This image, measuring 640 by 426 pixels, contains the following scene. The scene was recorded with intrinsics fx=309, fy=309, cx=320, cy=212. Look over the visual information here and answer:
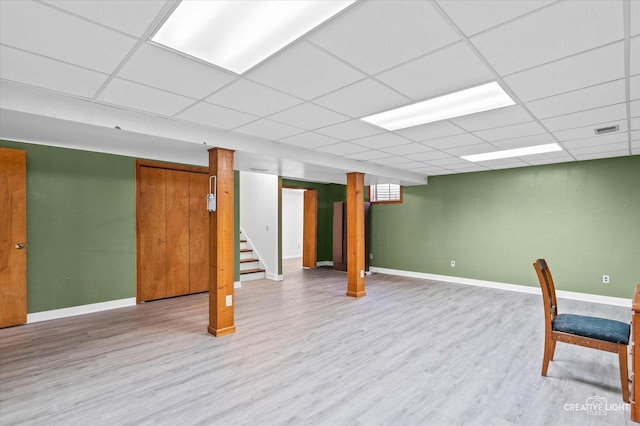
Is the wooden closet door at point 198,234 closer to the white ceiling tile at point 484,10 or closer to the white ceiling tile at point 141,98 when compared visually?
the white ceiling tile at point 141,98

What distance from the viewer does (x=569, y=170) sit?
5617mm

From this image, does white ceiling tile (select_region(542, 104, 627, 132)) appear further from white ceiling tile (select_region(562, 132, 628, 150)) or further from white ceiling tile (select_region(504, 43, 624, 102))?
white ceiling tile (select_region(504, 43, 624, 102))

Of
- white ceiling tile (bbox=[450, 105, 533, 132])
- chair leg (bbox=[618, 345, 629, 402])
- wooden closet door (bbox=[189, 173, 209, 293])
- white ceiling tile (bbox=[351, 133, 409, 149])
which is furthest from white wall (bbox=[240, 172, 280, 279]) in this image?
chair leg (bbox=[618, 345, 629, 402])

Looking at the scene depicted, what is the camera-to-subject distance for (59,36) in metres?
1.74

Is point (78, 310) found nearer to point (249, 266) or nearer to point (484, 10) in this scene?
point (249, 266)

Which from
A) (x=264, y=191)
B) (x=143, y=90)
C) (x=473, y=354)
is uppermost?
(x=143, y=90)

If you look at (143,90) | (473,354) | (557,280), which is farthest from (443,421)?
(557,280)

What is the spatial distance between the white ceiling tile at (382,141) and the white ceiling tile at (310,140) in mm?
357

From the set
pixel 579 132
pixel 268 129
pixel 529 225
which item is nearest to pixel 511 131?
pixel 579 132

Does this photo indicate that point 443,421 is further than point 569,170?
No

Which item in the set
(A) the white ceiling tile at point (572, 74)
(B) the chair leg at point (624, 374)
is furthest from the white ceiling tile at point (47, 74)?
(B) the chair leg at point (624, 374)

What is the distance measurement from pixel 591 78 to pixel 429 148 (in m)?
2.22

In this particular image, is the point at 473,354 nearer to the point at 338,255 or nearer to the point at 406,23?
the point at 406,23

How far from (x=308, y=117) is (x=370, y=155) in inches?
80.5
